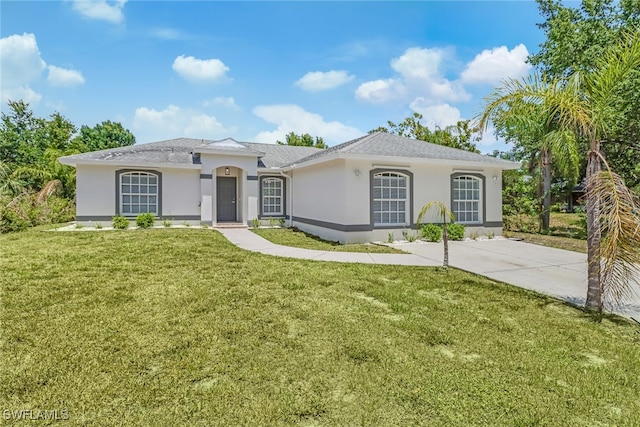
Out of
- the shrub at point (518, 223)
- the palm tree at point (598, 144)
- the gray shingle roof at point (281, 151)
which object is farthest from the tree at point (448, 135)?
the palm tree at point (598, 144)

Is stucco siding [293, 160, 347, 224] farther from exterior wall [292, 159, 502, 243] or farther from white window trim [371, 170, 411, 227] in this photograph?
white window trim [371, 170, 411, 227]

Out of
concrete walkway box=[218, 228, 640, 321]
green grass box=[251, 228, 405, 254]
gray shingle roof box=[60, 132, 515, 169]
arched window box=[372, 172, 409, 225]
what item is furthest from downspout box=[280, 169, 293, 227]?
arched window box=[372, 172, 409, 225]

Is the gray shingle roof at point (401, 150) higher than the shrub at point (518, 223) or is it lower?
higher

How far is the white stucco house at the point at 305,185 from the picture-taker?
1234cm

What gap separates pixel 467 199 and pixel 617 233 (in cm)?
998

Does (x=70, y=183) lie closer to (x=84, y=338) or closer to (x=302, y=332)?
(x=84, y=338)

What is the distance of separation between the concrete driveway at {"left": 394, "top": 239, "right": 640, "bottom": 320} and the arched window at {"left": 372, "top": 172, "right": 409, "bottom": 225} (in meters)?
1.30

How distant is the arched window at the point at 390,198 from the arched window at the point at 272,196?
709 cm

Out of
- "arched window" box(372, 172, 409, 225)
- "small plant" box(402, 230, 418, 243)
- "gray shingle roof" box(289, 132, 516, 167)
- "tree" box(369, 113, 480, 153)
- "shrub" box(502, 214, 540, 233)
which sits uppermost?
"tree" box(369, 113, 480, 153)

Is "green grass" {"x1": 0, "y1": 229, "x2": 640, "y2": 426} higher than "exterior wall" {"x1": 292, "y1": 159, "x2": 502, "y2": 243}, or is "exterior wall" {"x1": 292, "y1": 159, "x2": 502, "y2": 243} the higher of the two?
"exterior wall" {"x1": 292, "y1": 159, "x2": 502, "y2": 243}

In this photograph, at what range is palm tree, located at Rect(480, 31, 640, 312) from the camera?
14.9ft

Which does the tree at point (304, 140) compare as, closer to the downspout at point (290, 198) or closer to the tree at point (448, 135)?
the tree at point (448, 135)

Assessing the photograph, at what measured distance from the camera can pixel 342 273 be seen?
7.44m

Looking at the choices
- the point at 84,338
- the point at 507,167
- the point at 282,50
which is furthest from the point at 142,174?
the point at 507,167
